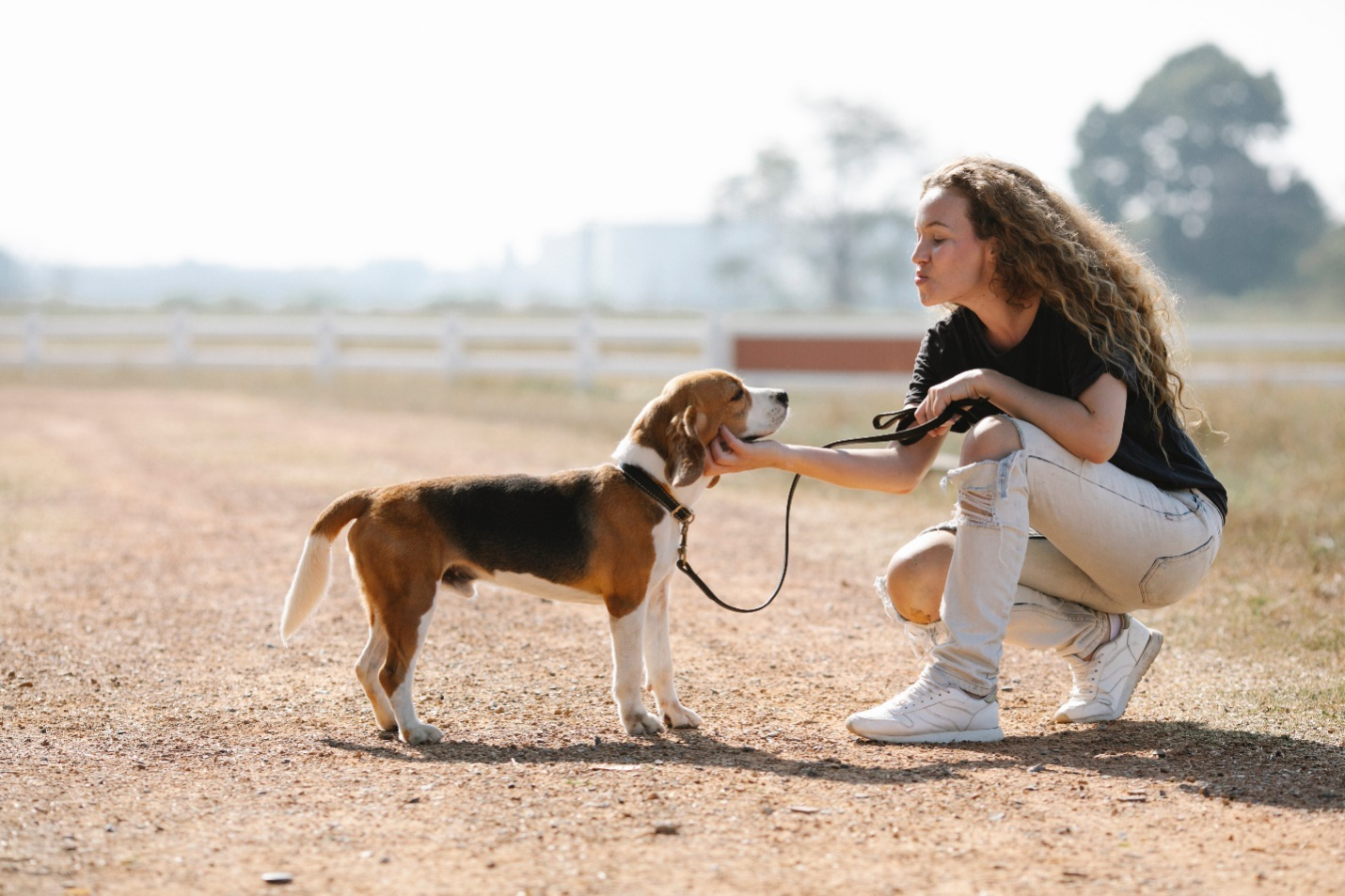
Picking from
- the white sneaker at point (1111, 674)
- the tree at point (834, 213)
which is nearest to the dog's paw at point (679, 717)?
the white sneaker at point (1111, 674)

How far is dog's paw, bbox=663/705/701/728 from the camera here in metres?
4.65

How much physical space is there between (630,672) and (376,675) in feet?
2.86

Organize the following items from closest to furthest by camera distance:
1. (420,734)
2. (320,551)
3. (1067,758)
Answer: (1067,758) < (420,734) < (320,551)

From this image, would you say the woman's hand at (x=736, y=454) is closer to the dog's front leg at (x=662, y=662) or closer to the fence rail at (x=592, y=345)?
the dog's front leg at (x=662, y=662)

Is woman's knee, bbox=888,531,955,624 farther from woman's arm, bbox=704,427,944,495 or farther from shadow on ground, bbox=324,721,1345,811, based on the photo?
shadow on ground, bbox=324,721,1345,811

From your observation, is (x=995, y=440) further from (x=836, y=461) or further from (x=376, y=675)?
(x=376, y=675)

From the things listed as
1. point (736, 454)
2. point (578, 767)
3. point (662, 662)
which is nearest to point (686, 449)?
point (736, 454)

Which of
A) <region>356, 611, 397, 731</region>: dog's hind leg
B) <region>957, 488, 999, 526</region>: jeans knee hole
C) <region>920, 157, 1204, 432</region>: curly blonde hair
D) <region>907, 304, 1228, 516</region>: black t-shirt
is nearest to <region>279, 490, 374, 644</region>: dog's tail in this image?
<region>356, 611, 397, 731</region>: dog's hind leg

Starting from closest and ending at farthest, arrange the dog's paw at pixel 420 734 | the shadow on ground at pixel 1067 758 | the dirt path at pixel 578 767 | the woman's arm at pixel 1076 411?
the dirt path at pixel 578 767
the shadow on ground at pixel 1067 758
the woman's arm at pixel 1076 411
the dog's paw at pixel 420 734

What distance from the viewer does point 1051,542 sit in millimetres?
4535

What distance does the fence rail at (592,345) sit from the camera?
18.8 m

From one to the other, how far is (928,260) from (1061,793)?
173 centimetres

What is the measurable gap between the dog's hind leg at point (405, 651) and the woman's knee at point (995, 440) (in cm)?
186

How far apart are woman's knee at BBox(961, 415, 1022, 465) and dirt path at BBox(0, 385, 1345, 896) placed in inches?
37.7
